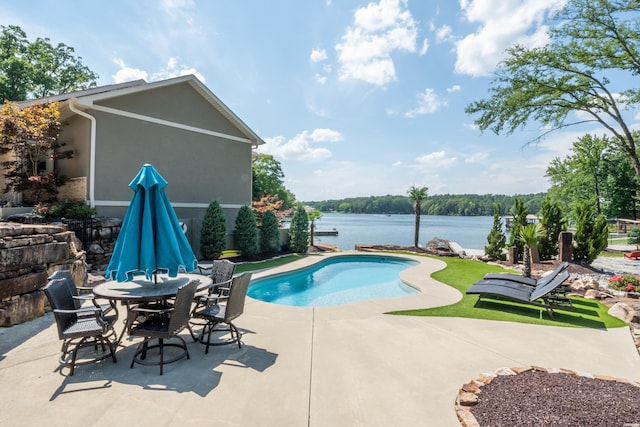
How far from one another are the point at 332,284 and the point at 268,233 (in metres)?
5.12

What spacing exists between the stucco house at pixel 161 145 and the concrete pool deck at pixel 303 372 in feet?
23.2

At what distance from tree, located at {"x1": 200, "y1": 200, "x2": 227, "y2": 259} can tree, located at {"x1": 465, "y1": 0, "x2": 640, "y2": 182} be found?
12959mm

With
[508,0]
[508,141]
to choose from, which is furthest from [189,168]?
[508,141]

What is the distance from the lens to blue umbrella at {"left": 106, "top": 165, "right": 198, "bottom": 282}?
4.46m

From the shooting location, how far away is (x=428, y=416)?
123 inches

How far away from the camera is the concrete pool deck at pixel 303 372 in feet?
10.2

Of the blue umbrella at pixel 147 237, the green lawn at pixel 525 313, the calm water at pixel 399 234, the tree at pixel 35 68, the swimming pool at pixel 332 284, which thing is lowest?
the calm water at pixel 399 234

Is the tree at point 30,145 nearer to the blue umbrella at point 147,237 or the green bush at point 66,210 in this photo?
the green bush at point 66,210

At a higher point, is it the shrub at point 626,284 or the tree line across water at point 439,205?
the tree line across water at point 439,205

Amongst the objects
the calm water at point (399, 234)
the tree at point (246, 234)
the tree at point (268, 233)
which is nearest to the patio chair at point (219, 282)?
the tree at point (246, 234)

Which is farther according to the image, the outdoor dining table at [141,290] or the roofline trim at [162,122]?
the roofline trim at [162,122]

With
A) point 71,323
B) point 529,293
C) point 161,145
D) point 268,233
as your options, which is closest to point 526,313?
point 529,293

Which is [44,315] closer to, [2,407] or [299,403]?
[2,407]

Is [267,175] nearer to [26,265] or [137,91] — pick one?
[137,91]
